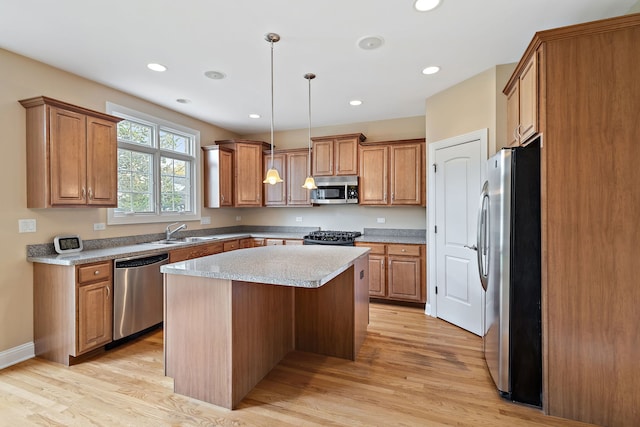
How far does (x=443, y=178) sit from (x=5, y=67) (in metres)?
4.40

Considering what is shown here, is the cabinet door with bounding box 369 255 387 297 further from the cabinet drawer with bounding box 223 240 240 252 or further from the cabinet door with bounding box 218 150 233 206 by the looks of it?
the cabinet door with bounding box 218 150 233 206

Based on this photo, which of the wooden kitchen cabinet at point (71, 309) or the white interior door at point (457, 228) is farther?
the white interior door at point (457, 228)

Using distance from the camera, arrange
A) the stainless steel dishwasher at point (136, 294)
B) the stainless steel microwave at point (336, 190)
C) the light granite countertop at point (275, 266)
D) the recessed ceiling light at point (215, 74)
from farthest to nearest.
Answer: the stainless steel microwave at point (336, 190) → the recessed ceiling light at point (215, 74) → the stainless steel dishwasher at point (136, 294) → the light granite countertop at point (275, 266)

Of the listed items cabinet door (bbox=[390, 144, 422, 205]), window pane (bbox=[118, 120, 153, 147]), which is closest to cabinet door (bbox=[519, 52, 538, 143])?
cabinet door (bbox=[390, 144, 422, 205])

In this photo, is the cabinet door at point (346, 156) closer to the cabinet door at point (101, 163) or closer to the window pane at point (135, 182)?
the window pane at point (135, 182)

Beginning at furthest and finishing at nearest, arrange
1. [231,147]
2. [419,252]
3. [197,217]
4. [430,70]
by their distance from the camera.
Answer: [231,147] → [197,217] → [419,252] → [430,70]

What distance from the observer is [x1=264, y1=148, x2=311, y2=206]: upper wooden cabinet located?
495 cm

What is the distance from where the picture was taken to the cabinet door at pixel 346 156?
4.57 metres

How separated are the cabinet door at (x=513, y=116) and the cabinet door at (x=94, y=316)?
12.8 ft

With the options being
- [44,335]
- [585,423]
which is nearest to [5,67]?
[44,335]


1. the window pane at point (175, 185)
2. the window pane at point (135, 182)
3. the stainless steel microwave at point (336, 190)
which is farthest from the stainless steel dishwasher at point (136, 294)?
the stainless steel microwave at point (336, 190)

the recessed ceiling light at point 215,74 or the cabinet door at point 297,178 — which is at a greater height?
the recessed ceiling light at point 215,74

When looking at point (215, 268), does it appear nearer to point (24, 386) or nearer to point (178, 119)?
point (24, 386)

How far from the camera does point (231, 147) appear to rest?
4.94 m
